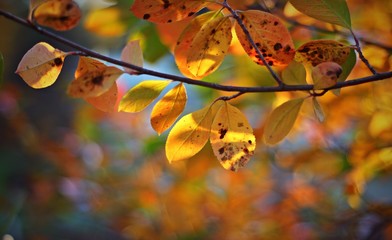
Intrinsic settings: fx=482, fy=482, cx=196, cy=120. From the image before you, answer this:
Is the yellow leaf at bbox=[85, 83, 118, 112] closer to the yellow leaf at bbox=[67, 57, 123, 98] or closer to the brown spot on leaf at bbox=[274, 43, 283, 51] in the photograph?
the yellow leaf at bbox=[67, 57, 123, 98]

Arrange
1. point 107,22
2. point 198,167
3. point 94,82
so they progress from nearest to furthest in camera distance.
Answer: point 94,82 < point 107,22 < point 198,167

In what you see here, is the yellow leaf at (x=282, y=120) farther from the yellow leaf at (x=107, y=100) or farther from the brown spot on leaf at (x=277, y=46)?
the yellow leaf at (x=107, y=100)

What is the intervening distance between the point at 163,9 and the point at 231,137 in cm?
14

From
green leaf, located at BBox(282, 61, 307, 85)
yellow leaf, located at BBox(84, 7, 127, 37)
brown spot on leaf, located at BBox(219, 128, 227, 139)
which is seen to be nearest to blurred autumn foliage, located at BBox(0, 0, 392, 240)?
yellow leaf, located at BBox(84, 7, 127, 37)

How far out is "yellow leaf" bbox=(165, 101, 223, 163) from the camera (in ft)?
1.59

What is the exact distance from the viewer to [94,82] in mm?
421

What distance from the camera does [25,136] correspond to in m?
1.59

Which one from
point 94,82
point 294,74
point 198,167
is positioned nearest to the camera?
point 94,82

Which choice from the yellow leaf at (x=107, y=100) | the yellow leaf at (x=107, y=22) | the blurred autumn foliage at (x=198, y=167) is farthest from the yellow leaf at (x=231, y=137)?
the yellow leaf at (x=107, y=22)

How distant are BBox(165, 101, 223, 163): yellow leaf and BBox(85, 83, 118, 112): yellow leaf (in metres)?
0.07

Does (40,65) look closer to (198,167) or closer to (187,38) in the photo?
(187,38)

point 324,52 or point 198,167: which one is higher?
point 324,52

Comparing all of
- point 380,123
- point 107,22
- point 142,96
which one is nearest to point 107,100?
point 142,96

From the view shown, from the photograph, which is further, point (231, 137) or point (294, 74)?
point (294, 74)
